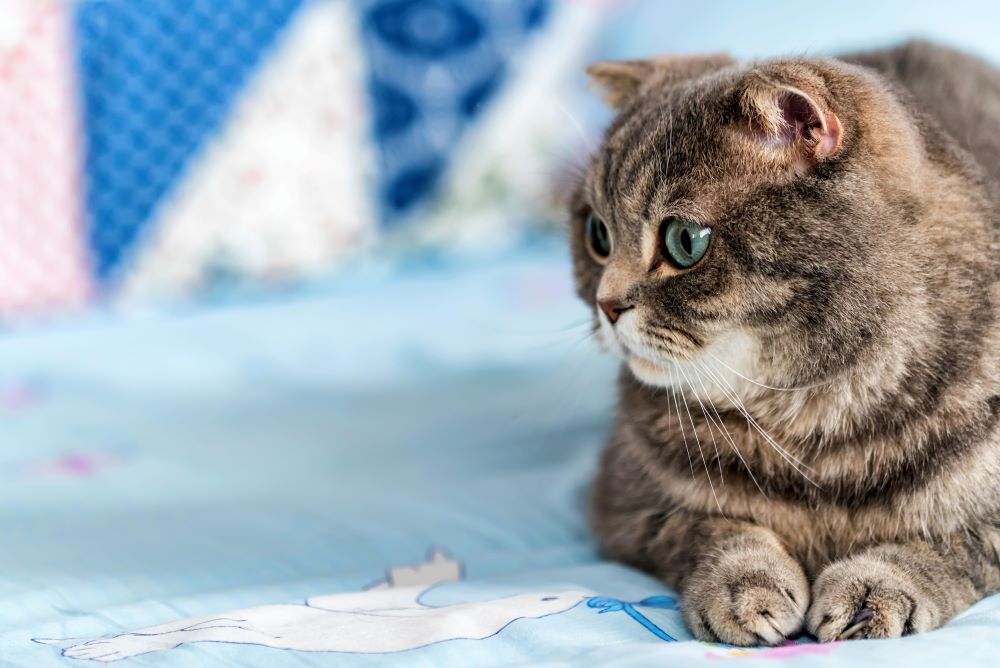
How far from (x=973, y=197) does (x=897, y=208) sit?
0.12 m

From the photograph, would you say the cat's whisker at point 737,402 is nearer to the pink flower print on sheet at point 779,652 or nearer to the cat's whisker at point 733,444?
the cat's whisker at point 733,444

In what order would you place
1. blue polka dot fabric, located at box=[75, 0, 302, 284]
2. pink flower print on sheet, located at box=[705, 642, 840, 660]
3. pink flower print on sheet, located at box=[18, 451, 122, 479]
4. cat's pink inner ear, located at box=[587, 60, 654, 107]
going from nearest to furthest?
1. pink flower print on sheet, located at box=[705, 642, 840, 660]
2. cat's pink inner ear, located at box=[587, 60, 654, 107]
3. pink flower print on sheet, located at box=[18, 451, 122, 479]
4. blue polka dot fabric, located at box=[75, 0, 302, 284]

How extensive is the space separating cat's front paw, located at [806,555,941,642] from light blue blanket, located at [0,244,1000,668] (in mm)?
24

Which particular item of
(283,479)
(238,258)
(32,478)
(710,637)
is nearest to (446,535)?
(283,479)

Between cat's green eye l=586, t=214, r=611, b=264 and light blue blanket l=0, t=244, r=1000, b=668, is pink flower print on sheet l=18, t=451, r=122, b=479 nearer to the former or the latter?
light blue blanket l=0, t=244, r=1000, b=668

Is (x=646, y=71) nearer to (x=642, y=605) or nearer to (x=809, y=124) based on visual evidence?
(x=809, y=124)

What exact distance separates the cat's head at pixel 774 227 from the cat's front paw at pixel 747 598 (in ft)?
0.59

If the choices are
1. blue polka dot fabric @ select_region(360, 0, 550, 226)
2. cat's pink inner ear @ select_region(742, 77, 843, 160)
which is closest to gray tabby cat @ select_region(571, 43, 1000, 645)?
cat's pink inner ear @ select_region(742, 77, 843, 160)

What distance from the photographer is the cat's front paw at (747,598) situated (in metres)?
0.96

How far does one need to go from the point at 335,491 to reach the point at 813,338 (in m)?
0.85

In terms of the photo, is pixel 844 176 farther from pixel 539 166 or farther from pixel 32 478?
pixel 539 166

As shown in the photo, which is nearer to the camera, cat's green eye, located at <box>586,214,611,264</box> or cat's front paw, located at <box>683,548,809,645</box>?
cat's front paw, located at <box>683,548,809,645</box>

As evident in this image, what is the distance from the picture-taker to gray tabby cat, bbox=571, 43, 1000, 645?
96 centimetres

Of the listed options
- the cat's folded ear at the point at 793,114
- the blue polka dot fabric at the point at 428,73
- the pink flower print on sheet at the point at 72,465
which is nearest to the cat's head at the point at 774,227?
the cat's folded ear at the point at 793,114
